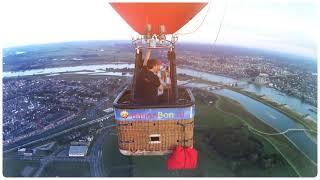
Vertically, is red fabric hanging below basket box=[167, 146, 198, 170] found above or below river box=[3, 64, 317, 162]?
below

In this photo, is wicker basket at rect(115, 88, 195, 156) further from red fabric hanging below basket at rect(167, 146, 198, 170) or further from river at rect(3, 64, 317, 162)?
river at rect(3, 64, 317, 162)

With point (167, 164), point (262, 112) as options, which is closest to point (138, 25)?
point (167, 164)

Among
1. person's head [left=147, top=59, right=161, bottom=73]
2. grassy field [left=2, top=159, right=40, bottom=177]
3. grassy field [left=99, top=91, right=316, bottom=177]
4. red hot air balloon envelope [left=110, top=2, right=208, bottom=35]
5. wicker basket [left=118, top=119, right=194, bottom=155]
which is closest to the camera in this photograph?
red hot air balloon envelope [left=110, top=2, right=208, bottom=35]

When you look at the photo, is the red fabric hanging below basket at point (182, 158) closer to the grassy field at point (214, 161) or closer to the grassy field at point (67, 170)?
the grassy field at point (214, 161)

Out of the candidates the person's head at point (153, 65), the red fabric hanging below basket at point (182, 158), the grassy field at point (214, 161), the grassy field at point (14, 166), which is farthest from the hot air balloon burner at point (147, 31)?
the grassy field at point (14, 166)

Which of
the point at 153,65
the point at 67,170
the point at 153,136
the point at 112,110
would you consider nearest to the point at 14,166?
the point at 67,170

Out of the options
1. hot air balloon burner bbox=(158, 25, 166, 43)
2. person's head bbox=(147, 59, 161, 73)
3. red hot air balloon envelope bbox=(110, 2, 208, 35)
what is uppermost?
red hot air balloon envelope bbox=(110, 2, 208, 35)

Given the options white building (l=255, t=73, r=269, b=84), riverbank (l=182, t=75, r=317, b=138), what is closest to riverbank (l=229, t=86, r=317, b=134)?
riverbank (l=182, t=75, r=317, b=138)
